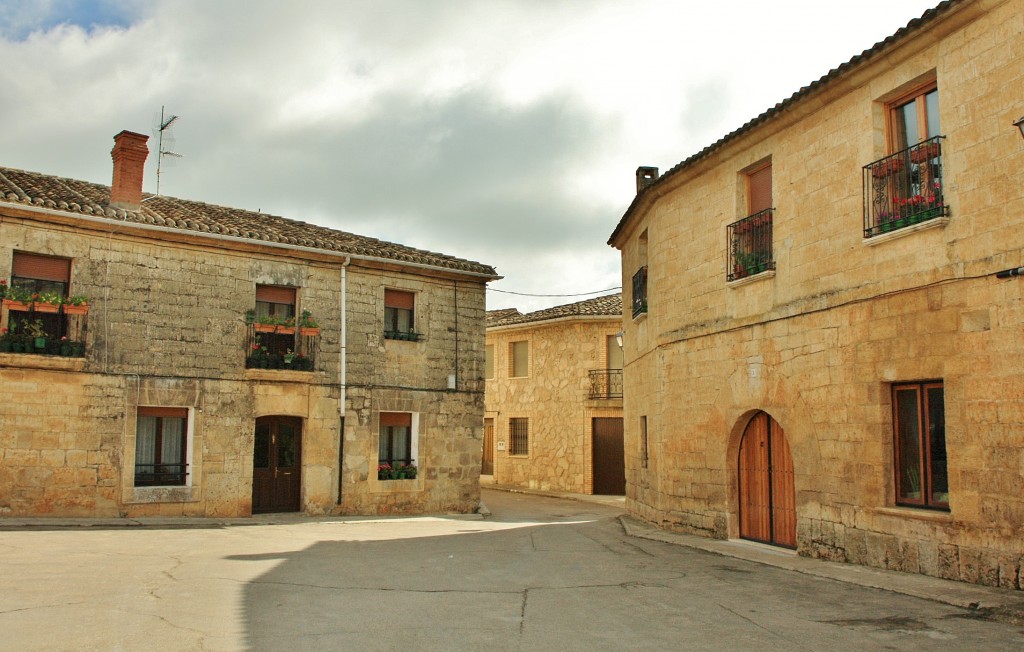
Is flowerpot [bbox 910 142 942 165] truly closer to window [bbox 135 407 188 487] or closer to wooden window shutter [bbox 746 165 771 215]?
wooden window shutter [bbox 746 165 771 215]

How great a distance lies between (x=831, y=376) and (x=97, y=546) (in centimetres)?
915

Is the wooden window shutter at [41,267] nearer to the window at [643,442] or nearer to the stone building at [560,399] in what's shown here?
the window at [643,442]

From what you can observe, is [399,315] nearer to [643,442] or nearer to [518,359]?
[643,442]

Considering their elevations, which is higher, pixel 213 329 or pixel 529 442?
pixel 213 329

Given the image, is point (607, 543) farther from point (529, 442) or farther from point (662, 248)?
point (529, 442)

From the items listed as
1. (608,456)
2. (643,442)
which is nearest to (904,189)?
(643,442)

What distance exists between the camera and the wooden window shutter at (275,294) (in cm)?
1711

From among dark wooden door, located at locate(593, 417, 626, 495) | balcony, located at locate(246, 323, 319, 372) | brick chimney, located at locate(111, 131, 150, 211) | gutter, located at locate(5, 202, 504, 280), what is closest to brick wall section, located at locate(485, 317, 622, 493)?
dark wooden door, located at locate(593, 417, 626, 495)

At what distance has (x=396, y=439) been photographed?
18688mm

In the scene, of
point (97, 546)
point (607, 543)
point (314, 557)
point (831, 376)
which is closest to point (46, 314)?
point (97, 546)

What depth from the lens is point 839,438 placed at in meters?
9.95

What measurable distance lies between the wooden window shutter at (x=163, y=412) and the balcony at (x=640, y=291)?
8476 mm

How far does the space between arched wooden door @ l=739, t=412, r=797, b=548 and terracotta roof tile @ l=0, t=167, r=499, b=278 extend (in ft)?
29.6

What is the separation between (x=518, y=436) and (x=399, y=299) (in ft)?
38.0
